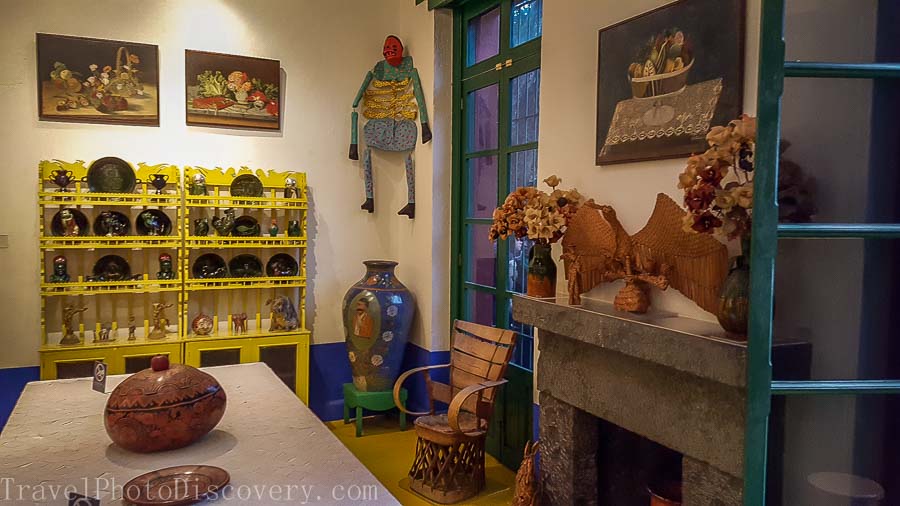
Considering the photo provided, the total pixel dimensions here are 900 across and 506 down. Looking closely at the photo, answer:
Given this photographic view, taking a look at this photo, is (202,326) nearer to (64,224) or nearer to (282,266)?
(282,266)

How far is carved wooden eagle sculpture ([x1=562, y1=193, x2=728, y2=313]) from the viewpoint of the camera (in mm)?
2131

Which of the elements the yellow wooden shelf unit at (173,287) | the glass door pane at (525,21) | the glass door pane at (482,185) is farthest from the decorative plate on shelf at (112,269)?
the glass door pane at (525,21)

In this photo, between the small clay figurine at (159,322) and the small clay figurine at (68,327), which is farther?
the small clay figurine at (159,322)

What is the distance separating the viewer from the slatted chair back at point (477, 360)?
3.31 metres

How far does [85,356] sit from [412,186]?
224 cm

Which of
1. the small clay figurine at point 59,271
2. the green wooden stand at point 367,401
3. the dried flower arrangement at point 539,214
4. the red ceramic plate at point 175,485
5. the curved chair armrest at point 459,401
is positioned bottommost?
the green wooden stand at point 367,401

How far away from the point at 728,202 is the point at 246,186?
3.21 m

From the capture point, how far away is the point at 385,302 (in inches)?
166

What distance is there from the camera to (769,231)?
1341mm

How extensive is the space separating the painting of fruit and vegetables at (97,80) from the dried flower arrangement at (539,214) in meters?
2.57

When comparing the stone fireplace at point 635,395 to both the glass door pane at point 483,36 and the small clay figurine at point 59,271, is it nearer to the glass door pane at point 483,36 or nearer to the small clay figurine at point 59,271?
the glass door pane at point 483,36

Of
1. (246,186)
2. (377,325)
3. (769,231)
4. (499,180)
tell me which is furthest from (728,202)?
(246,186)

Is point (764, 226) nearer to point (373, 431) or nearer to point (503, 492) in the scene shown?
point (503, 492)

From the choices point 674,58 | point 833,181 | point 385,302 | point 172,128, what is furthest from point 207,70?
point 833,181
